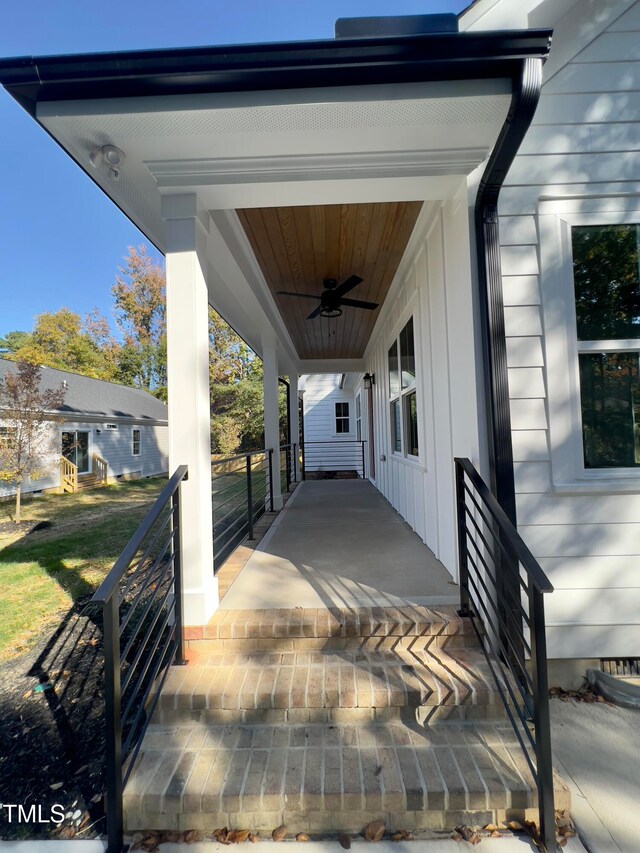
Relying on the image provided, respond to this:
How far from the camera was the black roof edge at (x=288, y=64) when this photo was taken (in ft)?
5.65

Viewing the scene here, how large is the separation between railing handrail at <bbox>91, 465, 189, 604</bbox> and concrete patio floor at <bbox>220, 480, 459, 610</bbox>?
861 millimetres

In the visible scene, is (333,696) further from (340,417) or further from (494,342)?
(340,417)

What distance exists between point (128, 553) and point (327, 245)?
120 inches

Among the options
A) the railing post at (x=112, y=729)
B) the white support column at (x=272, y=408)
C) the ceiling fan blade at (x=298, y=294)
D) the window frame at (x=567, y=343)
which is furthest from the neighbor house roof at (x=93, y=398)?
the window frame at (x=567, y=343)

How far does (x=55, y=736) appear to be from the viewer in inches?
80.1

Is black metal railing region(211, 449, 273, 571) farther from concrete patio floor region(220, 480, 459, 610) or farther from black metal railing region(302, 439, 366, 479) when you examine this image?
black metal railing region(302, 439, 366, 479)

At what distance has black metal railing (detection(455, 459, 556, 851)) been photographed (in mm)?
1479

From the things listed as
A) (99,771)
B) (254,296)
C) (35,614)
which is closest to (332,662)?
(99,771)

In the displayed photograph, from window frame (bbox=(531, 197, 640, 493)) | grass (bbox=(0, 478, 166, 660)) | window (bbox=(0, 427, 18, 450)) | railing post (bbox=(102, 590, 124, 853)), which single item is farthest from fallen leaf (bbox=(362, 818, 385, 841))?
window (bbox=(0, 427, 18, 450))

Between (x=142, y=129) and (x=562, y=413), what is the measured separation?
272 centimetres

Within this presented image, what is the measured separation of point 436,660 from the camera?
80.7 inches

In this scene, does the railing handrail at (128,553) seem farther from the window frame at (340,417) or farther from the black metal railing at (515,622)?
the window frame at (340,417)

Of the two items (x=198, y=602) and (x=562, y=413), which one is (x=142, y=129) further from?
(x=562, y=413)

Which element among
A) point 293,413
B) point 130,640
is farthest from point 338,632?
point 293,413
